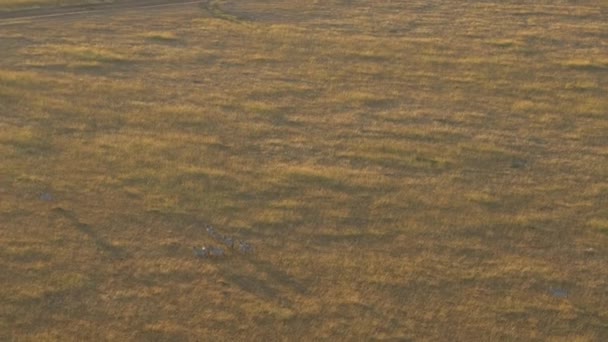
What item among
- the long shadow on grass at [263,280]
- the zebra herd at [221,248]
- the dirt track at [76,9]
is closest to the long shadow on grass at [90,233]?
the zebra herd at [221,248]

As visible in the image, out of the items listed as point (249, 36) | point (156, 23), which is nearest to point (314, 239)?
point (249, 36)

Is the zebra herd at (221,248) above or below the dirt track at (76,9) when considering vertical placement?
below

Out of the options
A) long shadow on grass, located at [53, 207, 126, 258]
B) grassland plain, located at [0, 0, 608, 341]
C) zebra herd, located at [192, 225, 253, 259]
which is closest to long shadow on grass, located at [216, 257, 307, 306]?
grassland plain, located at [0, 0, 608, 341]

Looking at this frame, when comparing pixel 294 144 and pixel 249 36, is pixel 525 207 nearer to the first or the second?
pixel 294 144

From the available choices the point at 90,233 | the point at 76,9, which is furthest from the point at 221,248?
the point at 76,9

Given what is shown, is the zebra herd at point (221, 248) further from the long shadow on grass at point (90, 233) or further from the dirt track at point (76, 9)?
the dirt track at point (76, 9)

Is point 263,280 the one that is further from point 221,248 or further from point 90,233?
point 90,233

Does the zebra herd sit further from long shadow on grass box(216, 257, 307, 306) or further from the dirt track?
the dirt track
